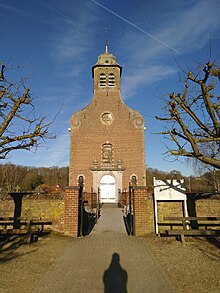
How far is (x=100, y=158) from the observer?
23.0 meters

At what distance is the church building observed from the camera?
22.3 m

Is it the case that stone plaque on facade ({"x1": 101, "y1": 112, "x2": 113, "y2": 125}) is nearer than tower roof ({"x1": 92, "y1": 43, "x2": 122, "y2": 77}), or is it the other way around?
stone plaque on facade ({"x1": 101, "y1": 112, "x2": 113, "y2": 125})

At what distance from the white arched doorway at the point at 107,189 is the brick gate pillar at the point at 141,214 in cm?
1326

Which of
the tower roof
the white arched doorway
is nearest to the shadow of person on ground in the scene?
the white arched doorway

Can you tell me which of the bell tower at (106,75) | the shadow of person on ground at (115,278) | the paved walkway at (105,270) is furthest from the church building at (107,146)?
the shadow of person on ground at (115,278)

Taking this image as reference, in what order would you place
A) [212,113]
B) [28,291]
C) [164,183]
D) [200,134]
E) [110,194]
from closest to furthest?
[28,291], [212,113], [200,134], [164,183], [110,194]

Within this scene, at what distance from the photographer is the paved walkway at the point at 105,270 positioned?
14.0 ft

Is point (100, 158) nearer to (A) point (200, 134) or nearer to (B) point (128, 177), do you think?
(B) point (128, 177)

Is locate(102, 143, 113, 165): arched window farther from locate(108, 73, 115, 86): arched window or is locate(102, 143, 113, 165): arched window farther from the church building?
locate(108, 73, 115, 86): arched window

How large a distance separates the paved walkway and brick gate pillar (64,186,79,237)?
2.30 ft

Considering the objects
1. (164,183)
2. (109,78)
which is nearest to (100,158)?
(109,78)

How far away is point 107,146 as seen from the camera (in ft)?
77.3

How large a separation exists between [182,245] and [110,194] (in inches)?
598

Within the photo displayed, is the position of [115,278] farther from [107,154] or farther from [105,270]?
[107,154]
